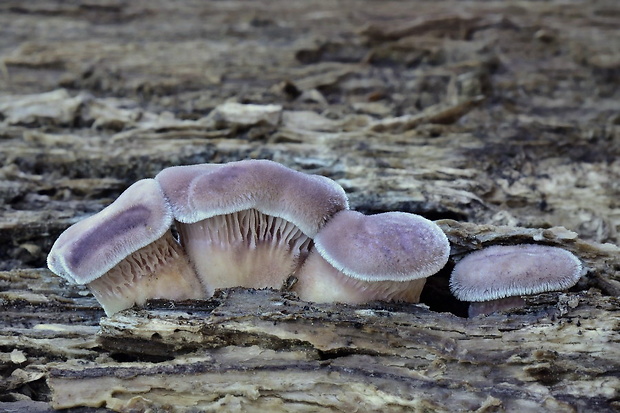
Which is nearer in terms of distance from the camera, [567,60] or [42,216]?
[42,216]

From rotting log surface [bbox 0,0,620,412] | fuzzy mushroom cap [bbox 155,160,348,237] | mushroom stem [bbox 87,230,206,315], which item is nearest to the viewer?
rotting log surface [bbox 0,0,620,412]

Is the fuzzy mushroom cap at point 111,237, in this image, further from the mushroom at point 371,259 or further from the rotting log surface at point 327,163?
the mushroom at point 371,259

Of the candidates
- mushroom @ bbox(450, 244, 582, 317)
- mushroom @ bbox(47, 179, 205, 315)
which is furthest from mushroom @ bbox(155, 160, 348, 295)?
mushroom @ bbox(450, 244, 582, 317)

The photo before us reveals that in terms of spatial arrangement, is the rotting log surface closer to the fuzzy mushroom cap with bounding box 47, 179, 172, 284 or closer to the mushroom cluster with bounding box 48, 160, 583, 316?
the mushroom cluster with bounding box 48, 160, 583, 316

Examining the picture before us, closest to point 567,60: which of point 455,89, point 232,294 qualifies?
point 455,89

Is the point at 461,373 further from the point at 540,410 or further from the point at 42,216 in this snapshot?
the point at 42,216

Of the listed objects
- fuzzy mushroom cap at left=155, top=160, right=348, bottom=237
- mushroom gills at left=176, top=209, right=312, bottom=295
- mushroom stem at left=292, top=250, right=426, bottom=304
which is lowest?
mushroom stem at left=292, top=250, right=426, bottom=304

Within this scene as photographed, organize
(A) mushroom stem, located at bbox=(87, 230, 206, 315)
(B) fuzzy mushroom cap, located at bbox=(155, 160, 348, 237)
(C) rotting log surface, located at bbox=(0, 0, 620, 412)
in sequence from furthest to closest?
(A) mushroom stem, located at bbox=(87, 230, 206, 315)
(B) fuzzy mushroom cap, located at bbox=(155, 160, 348, 237)
(C) rotting log surface, located at bbox=(0, 0, 620, 412)
